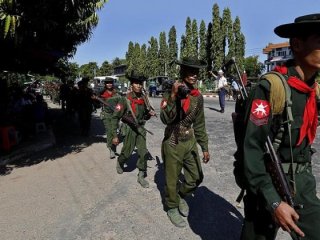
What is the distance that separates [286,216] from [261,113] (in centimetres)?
57

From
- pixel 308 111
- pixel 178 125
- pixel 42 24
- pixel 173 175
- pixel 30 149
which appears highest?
pixel 42 24

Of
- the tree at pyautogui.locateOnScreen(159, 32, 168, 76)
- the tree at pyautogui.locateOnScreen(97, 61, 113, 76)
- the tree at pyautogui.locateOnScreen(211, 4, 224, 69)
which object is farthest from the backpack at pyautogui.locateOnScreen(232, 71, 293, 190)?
the tree at pyautogui.locateOnScreen(97, 61, 113, 76)

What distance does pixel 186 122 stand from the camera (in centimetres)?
461

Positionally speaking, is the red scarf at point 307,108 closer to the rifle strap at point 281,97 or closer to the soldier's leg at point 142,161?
the rifle strap at point 281,97

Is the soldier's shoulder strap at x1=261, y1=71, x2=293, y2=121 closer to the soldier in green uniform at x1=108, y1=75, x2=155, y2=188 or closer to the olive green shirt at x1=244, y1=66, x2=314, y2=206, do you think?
the olive green shirt at x1=244, y1=66, x2=314, y2=206

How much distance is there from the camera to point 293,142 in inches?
91.4

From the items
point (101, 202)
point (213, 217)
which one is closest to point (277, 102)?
point (213, 217)

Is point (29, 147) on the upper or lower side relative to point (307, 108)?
lower

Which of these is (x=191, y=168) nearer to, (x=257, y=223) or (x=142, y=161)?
(x=142, y=161)

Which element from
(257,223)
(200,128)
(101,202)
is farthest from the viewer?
(101,202)

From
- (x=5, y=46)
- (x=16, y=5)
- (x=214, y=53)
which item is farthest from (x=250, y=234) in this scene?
(x=214, y=53)

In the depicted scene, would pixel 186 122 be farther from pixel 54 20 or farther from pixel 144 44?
pixel 144 44

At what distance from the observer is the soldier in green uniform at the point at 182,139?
4449 millimetres

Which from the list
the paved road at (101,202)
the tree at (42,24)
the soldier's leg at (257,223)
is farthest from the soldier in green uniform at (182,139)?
the tree at (42,24)
